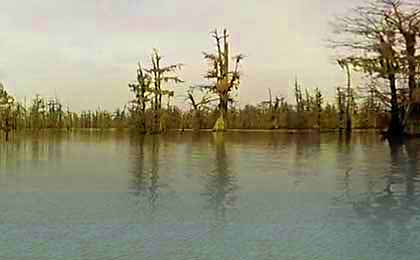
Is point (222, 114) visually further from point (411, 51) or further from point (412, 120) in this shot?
point (411, 51)

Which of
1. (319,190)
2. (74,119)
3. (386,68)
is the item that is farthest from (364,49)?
(74,119)

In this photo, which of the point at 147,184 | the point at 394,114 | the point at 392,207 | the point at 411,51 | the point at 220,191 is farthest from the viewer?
the point at 394,114

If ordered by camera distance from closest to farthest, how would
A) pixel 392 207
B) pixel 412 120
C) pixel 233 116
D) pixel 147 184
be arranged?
1. pixel 392 207
2. pixel 147 184
3. pixel 412 120
4. pixel 233 116

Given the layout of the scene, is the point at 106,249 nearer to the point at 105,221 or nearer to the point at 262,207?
the point at 105,221

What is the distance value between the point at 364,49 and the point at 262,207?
741 inches

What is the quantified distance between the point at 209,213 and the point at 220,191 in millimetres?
1342

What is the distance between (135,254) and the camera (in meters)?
3.38

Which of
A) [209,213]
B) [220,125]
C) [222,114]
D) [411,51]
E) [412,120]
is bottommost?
[209,213]

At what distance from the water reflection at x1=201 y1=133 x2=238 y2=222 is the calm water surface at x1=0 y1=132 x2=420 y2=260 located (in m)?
0.01

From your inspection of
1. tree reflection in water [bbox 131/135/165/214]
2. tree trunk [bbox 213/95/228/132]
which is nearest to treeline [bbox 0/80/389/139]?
tree trunk [bbox 213/95/228/132]

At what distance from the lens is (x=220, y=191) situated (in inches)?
240

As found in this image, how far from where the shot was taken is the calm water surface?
3520mm

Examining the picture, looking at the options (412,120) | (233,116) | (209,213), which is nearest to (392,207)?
(209,213)

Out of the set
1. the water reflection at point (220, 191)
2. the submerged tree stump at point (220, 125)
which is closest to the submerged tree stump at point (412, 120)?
the submerged tree stump at point (220, 125)
